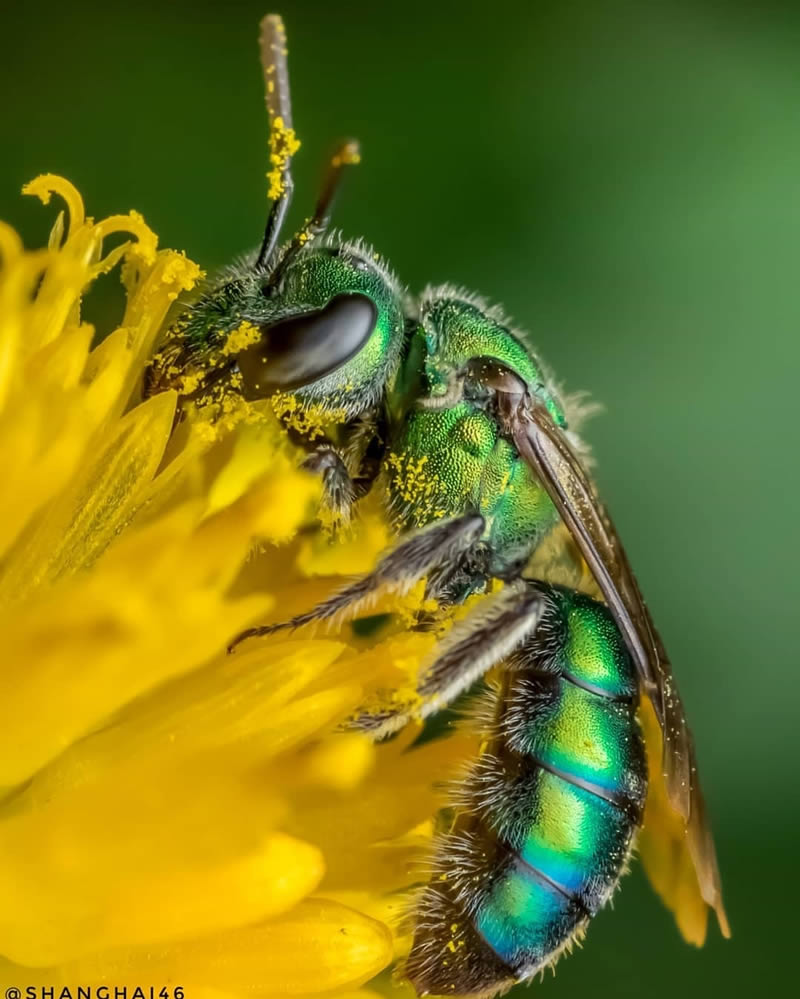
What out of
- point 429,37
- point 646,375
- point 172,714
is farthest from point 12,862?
point 429,37

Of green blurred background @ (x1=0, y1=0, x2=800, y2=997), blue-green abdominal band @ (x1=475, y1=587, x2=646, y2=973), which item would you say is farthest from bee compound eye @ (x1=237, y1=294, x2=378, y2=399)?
green blurred background @ (x1=0, y1=0, x2=800, y2=997)

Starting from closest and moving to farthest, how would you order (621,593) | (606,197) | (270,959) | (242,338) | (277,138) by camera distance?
(270,959)
(242,338)
(621,593)
(277,138)
(606,197)

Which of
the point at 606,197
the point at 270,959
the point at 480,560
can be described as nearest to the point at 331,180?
the point at 480,560

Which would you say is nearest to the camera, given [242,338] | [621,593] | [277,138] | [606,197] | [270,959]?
[270,959]

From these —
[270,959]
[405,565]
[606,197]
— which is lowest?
[270,959]

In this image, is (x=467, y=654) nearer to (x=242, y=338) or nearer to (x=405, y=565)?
(x=405, y=565)

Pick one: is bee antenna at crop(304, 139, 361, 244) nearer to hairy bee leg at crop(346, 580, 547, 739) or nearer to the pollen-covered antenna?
the pollen-covered antenna
